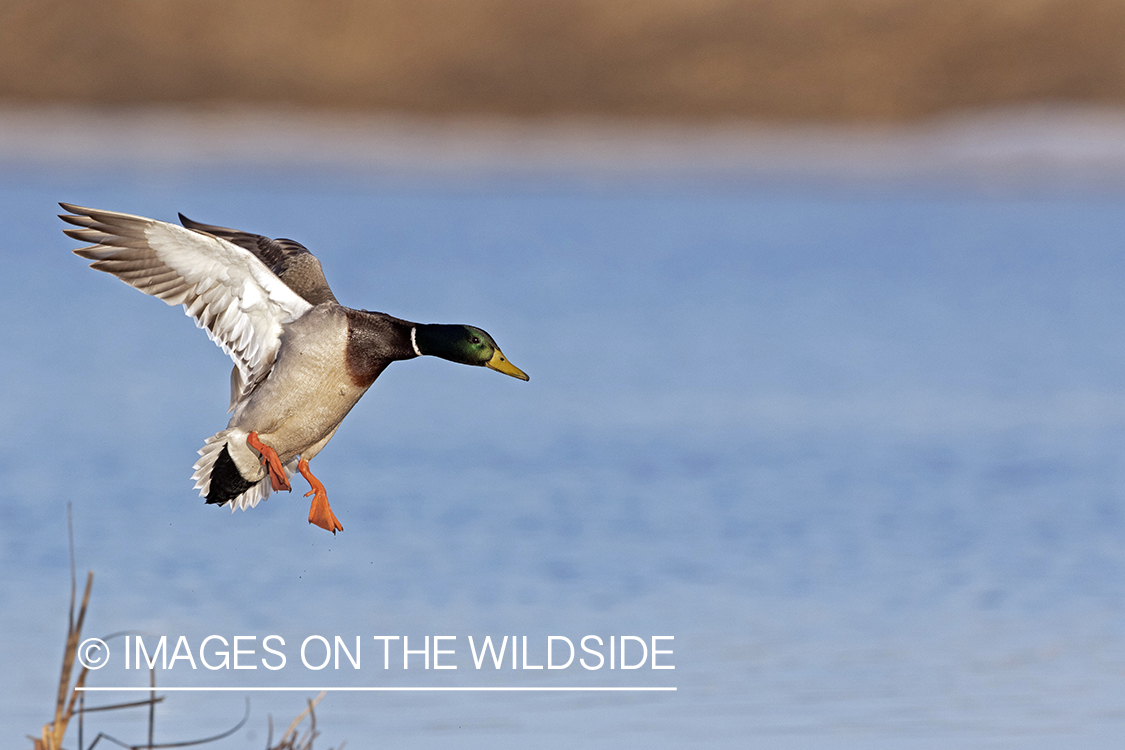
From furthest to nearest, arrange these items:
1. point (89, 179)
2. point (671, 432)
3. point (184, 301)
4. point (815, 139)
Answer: point (815, 139) < point (89, 179) < point (671, 432) < point (184, 301)

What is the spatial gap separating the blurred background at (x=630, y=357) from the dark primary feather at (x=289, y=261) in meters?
1.74

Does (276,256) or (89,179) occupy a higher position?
(89,179)

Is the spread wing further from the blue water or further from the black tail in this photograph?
the blue water

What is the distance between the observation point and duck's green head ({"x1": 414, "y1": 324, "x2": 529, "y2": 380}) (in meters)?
5.85

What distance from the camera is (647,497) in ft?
40.8

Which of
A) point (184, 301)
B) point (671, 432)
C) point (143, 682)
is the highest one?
point (671, 432)

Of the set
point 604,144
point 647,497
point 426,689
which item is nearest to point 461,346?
point 426,689

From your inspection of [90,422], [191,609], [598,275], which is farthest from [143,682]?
[598,275]

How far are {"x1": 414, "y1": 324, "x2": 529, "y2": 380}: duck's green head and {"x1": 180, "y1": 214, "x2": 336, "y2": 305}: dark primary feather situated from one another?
49 centimetres

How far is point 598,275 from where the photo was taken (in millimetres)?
25453

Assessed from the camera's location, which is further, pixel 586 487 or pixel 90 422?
pixel 90 422

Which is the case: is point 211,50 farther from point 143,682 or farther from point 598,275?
point 143,682

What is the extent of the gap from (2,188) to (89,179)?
1871 millimetres

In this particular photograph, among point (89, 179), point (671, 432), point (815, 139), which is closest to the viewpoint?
point (671, 432)
